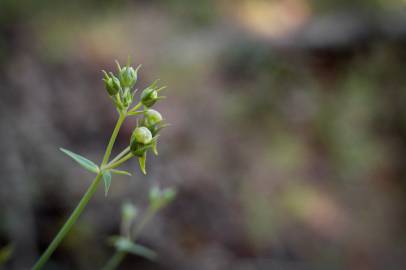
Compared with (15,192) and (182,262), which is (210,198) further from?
(15,192)

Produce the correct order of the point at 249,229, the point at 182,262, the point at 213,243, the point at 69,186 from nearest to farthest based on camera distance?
the point at 69,186 → the point at 182,262 → the point at 213,243 → the point at 249,229

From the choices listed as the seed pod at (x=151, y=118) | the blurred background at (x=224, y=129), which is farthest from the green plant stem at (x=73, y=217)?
the blurred background at (x=224, y=129)

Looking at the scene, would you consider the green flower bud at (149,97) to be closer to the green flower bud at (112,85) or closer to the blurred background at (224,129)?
the green flower bud at (112,85)

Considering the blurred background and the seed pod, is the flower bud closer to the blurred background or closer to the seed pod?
the seed pod

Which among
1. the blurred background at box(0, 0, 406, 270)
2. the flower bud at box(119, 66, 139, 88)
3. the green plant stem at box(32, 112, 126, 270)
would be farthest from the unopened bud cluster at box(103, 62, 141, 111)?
the blurred background at box(0, 0, 406, 270)

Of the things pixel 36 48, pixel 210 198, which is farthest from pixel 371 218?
pixel 36 48

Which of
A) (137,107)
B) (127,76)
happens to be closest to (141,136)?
(137,107)

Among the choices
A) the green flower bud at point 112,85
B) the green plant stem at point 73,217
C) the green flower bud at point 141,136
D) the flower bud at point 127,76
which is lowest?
the green plant stem at point 73,217

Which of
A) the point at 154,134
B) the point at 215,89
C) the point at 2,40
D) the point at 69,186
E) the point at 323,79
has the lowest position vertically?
the point at 154,134
